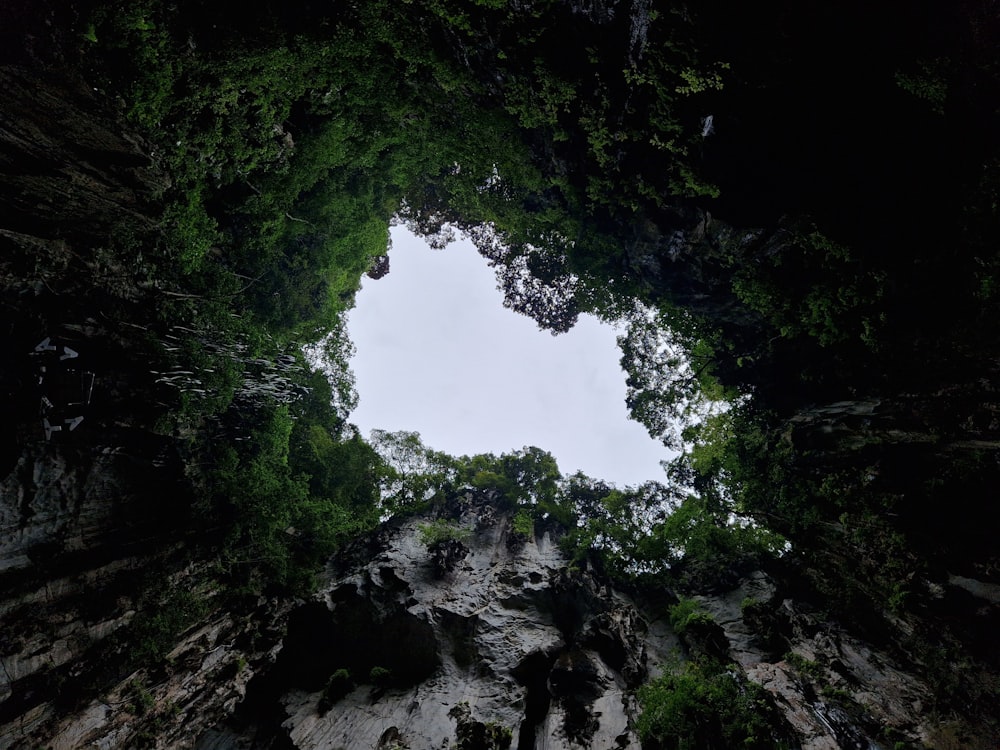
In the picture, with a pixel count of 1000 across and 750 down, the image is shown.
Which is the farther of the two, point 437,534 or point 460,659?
point 437,534

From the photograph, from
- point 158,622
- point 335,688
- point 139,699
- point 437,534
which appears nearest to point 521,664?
point 335,688

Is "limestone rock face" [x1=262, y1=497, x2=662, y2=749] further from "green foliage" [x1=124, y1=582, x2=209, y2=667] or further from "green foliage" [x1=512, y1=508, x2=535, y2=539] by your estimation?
"green foliage" [x1=512, y1=508, x2=535, y2=539]

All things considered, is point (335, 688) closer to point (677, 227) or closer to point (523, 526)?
point (523, 526)

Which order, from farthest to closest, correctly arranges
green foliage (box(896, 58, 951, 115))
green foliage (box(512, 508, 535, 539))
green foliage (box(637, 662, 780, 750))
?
green foliage (box(512, 508, 535, 539)), green foliage (box(637, 662, 780, 750)), green foliage (box(896, 58, 951, 115))

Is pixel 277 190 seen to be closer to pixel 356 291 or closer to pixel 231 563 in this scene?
pixel 356 291

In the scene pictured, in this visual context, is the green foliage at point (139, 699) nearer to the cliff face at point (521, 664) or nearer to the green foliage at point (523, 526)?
the cliff face at point (521, 664)

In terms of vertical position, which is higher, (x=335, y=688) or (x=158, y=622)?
(x=158, y=622)

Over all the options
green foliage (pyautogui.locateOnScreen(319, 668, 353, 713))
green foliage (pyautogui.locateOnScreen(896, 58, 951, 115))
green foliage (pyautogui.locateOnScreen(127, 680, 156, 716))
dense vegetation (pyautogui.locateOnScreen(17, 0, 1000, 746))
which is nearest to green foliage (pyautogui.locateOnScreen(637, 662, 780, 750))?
dense vegetation (pyautogui.locateOnScreen(17, 0, 1000, 746))

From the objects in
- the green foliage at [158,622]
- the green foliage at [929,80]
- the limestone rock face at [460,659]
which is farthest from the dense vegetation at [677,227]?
the limestone rock face at [460,659]
